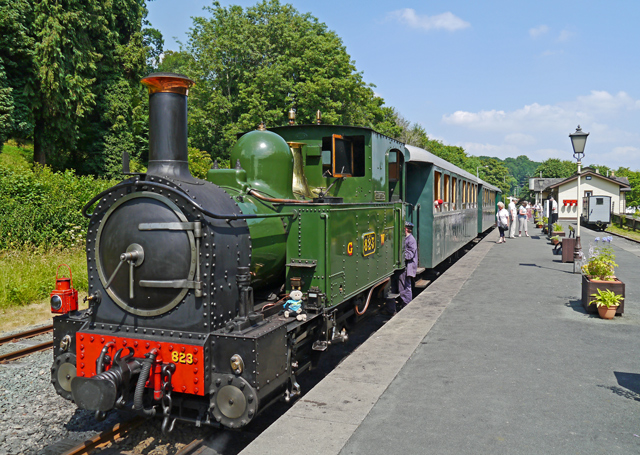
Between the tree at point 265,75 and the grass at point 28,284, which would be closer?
the grass at point 28,284

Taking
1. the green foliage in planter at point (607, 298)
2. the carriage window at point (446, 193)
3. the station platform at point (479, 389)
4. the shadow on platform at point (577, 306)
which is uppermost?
the carriage window at point (446, 193)

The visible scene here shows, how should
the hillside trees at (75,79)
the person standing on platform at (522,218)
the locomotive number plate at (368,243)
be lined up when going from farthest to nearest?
the person standing on platform at (522,218)
the hillside trees at (75,79)
the locomotive number plate at (368,243)

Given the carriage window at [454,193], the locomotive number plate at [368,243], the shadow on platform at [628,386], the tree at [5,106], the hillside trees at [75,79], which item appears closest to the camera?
the shadow on platform at [628,386]

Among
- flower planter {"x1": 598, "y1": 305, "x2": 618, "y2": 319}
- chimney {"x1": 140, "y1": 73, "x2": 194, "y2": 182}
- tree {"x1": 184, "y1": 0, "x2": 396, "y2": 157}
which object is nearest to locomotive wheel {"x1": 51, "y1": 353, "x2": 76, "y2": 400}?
chimney {"x1": 140, "y1": 73, "x2": 194, "y2": 182}

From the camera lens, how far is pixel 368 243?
6078 millimetres

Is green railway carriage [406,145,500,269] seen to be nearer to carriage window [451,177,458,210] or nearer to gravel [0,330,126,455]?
carriage window [451,177,458,210]

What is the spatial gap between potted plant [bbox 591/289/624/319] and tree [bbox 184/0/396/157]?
20.9 metres

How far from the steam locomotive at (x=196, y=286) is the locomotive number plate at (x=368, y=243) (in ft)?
2.13

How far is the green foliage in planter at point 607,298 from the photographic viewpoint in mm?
6879

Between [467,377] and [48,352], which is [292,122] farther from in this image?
[48,352]

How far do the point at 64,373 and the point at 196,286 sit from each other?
1.44 meters

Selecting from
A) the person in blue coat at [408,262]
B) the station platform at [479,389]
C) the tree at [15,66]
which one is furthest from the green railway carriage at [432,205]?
the tree at [15,66]

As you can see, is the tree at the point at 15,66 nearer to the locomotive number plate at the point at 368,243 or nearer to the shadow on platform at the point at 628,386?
the locomotive number plate at the point at 368,243

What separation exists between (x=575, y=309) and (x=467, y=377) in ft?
13.0
